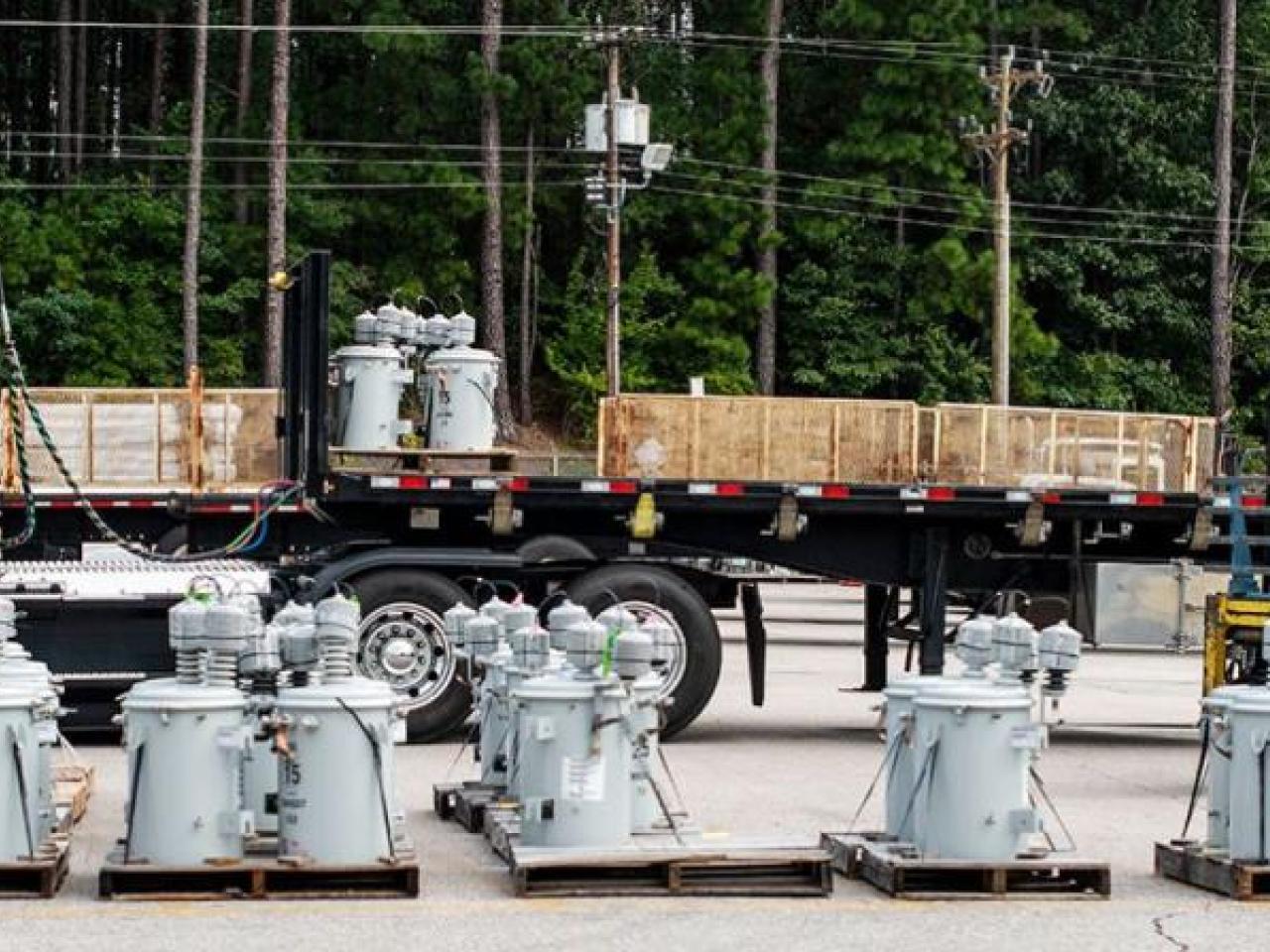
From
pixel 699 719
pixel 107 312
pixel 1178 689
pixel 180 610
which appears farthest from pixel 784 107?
pixel 180 610

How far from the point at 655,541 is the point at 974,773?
7.97 m

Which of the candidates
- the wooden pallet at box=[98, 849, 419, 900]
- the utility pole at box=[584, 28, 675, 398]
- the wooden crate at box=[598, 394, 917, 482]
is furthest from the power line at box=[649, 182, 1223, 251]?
the wooden pallet at box=[98, 849, 419, 900]

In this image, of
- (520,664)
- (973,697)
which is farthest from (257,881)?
(973,697)

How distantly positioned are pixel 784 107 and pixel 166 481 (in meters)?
40.5

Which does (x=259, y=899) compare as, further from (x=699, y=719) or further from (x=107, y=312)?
(x=107, y=312)

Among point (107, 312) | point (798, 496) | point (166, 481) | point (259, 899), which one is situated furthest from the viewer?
point (107, 312)

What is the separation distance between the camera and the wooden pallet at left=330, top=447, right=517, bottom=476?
65.3 ft

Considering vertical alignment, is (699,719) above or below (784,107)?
below

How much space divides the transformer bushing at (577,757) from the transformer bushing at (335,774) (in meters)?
0.71

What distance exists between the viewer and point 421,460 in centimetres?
2008

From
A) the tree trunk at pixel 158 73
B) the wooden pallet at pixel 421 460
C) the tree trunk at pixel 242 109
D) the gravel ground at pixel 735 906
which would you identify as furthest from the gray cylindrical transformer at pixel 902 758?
the tree trunk at pixel 158 73

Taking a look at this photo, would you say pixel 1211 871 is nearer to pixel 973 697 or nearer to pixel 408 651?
pixel 973 697

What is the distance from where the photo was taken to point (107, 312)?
179 ft

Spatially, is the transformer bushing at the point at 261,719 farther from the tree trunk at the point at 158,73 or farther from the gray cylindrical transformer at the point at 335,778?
the tree trunk at the point at 158,73
